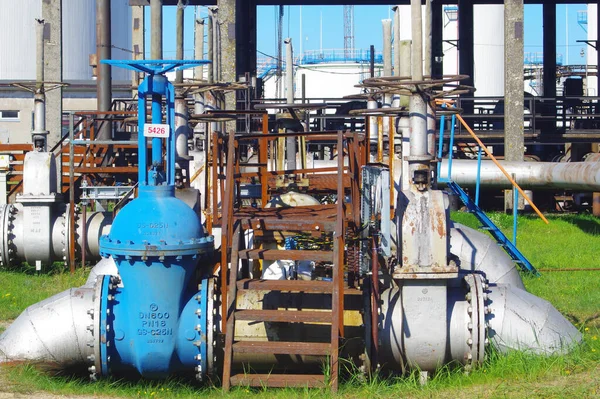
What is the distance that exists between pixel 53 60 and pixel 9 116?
17462 mm

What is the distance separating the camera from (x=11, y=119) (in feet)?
119

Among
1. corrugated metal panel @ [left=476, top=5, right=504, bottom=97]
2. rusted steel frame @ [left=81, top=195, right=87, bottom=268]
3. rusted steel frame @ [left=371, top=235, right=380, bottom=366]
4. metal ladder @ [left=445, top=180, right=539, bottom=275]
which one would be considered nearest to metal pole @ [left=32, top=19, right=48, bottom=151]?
rusted steel frame @ [left=81, top=195, right=87, bottom=268]

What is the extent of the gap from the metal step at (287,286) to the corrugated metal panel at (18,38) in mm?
30938

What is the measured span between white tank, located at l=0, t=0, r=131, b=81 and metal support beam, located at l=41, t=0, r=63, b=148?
16327 millimetres

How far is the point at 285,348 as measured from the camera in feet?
25.7

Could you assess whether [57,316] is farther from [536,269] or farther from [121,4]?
[121,4]

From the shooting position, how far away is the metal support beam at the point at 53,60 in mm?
20359

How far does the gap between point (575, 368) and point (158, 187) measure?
13.0ft

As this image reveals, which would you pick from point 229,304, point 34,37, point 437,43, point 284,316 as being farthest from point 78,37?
point 284,316

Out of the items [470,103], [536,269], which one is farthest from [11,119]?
[536,269]

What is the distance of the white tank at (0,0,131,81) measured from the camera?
36906mm

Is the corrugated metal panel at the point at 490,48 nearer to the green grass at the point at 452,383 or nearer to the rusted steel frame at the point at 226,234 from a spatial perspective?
the green grass at the point at 452,383

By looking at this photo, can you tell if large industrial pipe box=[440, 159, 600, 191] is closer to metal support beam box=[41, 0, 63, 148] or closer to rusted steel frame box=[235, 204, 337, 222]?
metal support beam box=[41, 0, 63, 148]

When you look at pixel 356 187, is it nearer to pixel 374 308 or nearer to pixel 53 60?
pixel 374 308
